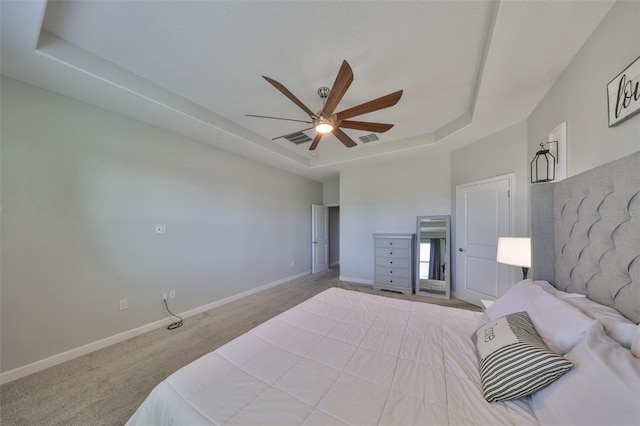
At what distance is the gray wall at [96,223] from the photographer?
1.97m

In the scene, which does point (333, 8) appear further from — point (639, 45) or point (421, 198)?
point (421, 198)

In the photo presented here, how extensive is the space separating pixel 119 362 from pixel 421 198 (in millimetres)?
4843

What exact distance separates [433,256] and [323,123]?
3311 mm

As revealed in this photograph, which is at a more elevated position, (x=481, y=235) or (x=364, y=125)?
(x=364, y=125)

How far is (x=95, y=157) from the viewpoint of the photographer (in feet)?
7.85

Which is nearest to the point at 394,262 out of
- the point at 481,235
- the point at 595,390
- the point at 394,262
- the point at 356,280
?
the point at 394,262

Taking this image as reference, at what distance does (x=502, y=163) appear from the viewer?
3.12 m

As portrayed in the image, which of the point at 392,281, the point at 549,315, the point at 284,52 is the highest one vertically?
the point at 284,52

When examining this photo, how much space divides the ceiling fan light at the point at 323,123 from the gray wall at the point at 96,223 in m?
2.20

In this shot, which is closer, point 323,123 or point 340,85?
point 340,85

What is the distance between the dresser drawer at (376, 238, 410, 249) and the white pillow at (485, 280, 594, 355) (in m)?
2.55

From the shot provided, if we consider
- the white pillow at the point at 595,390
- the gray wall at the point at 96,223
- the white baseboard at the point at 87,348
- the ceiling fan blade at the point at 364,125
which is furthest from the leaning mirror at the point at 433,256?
the white baseboard at the point at 87,348

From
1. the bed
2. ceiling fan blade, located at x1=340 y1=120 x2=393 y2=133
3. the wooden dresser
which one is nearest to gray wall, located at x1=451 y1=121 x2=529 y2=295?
the wooden dresser

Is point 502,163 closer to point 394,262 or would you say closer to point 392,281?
point 394,262
